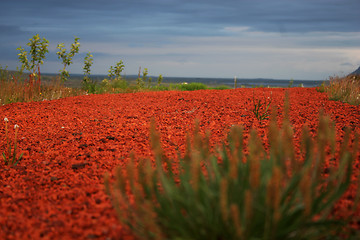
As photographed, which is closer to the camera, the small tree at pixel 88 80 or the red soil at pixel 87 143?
the red soil at pixel 87 143

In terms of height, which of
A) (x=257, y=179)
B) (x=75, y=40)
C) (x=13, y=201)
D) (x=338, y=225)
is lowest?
(x=13, y=201)

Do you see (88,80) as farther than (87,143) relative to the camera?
Yes

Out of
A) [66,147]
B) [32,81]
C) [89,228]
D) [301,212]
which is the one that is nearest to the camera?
[301,212]

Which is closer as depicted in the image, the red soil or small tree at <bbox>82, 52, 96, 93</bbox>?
the red soil

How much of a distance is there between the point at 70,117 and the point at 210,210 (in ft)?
17.9

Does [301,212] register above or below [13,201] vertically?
above

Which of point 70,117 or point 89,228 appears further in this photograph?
point 70,117

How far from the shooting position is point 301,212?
1.99 metres

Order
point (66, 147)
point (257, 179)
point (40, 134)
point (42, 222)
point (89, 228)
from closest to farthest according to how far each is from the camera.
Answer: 1. point (257, 179)
2. point (89, 228)
3. point (42, 222)
4. point (66, 147)
5. point (40, 134)

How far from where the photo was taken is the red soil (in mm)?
2590

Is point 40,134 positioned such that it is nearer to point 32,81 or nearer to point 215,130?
point 215,130

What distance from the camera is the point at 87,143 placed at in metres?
4.71

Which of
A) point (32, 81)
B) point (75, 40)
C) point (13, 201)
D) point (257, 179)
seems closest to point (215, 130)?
point (13, 201)

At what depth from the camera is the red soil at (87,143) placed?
259cm
